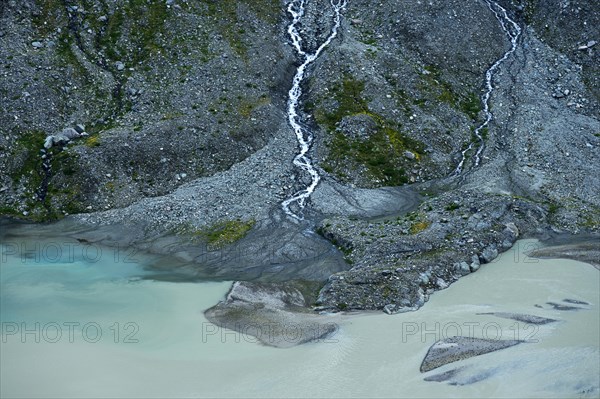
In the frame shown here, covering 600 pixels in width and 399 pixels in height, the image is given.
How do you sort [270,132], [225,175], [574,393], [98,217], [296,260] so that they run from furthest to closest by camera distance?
1. [270,132]
2. [225,175]
3. [98,217]
4. [296,260]
5. [574,393]

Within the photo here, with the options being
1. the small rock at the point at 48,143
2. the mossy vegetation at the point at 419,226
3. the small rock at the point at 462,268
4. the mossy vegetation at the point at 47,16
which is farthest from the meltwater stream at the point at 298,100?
the mossy vegetation at the point at 47,16

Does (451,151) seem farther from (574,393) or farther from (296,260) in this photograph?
(574,393)

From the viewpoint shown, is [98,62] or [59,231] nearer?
[59,231]

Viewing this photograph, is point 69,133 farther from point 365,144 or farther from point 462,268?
A: point 462,268

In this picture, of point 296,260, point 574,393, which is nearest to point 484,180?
point 296,260

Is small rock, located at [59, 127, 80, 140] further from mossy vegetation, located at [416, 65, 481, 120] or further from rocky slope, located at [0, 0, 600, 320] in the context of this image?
mossy vegetation, located at [416, 65, 481, 120]

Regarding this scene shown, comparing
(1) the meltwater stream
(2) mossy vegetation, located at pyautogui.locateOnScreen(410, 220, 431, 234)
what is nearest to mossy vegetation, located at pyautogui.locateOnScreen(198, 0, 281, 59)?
(1) the meltwater stream

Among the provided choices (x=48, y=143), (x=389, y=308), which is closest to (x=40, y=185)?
(x=48, y=143)

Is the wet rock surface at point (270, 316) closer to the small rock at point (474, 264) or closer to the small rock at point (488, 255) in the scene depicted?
the small rock at point (474, 264)
